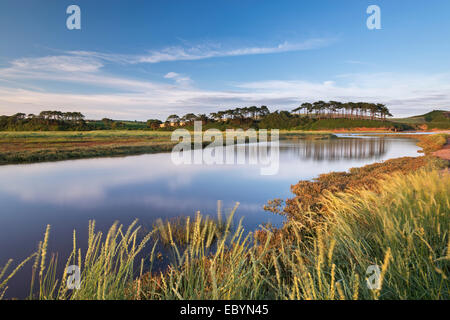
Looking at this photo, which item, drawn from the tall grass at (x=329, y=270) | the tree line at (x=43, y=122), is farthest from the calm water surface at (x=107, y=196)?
the tree line at (x=43, y=122)

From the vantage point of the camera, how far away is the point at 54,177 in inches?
697

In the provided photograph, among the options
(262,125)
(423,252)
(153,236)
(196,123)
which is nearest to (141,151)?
(153,236)

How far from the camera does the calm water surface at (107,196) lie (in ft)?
28.1

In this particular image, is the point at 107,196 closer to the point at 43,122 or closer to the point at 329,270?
the point at 329,270

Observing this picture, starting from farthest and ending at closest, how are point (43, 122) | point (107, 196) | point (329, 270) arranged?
point (43, 122) → point (107, 196) → point (329, 270)

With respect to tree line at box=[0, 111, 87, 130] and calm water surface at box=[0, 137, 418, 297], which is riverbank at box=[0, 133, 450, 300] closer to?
calm water surface at box=[0, 137, 418, 297]

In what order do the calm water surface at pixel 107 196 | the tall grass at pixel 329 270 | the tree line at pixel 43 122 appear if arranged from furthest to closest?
the tree line at pixel 43 122 < the calm water surface at pixel 107 196 < the tall grass at pixel 329 270

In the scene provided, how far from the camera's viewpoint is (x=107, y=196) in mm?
13430

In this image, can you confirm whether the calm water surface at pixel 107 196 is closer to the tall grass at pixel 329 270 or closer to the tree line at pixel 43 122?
the tall grass at pixel 329 270

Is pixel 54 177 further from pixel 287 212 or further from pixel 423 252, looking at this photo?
pixel 423 252

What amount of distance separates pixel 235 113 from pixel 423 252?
151 m

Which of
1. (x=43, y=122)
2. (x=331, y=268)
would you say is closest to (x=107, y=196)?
(x=331, y=268)

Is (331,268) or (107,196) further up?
(331,268)

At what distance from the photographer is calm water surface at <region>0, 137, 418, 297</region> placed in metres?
8.55
